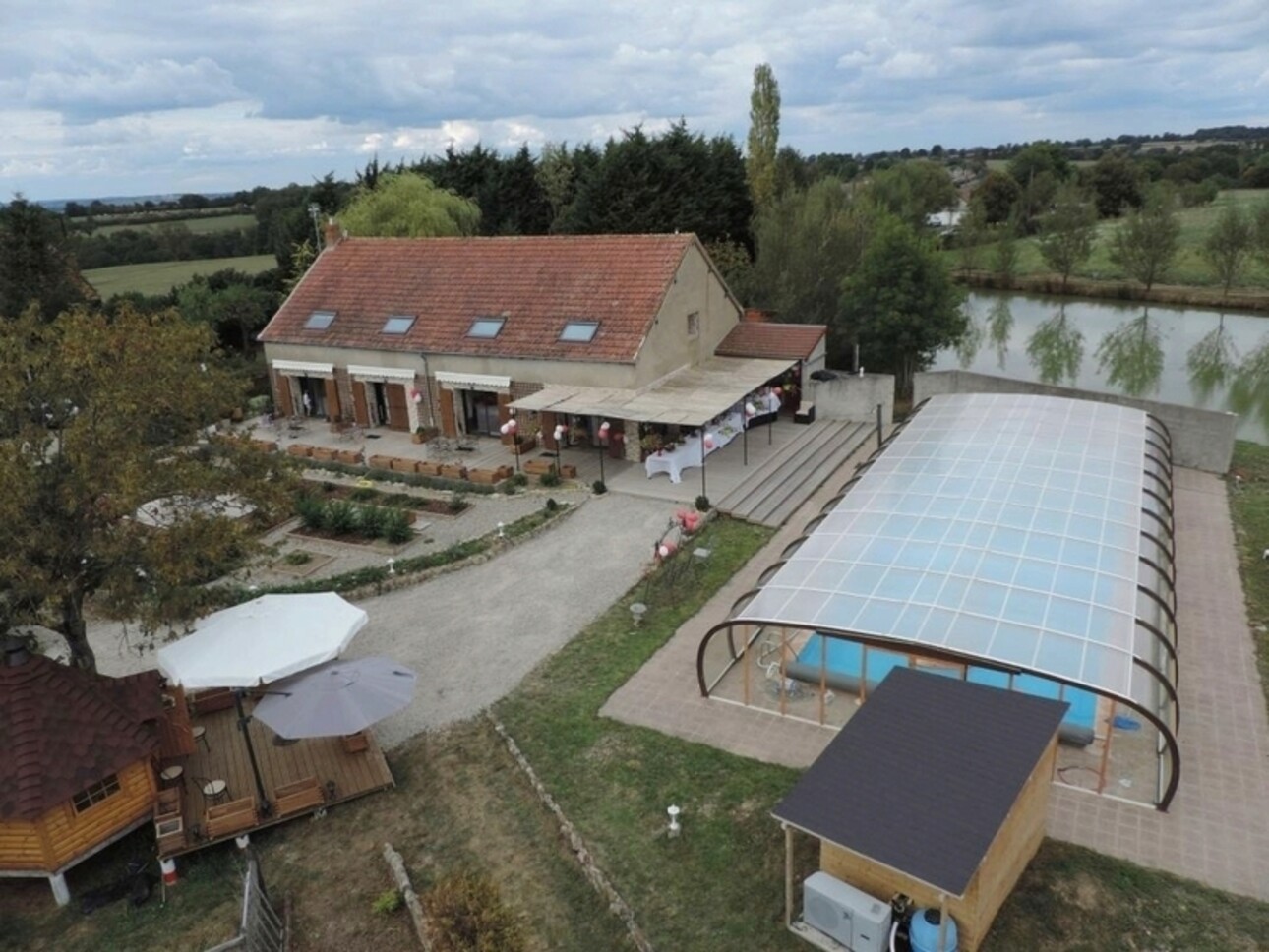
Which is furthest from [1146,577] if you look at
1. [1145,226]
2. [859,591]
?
[1145,226]

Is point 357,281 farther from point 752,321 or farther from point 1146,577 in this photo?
point 1146,577

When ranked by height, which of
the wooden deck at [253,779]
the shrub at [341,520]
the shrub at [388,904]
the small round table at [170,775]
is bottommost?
the shrub at [388,904]

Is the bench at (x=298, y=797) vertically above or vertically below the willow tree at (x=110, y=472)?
below

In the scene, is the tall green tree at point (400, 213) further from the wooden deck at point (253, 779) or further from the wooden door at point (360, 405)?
the wooden deck at point (253, 779)

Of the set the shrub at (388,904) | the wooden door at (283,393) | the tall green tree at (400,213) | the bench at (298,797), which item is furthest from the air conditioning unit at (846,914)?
the tall green tree at (400,213)

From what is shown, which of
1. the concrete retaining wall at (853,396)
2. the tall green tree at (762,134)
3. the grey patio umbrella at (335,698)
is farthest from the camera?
the tall green tree at (762,134)

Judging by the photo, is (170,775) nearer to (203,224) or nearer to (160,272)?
(160,272)
